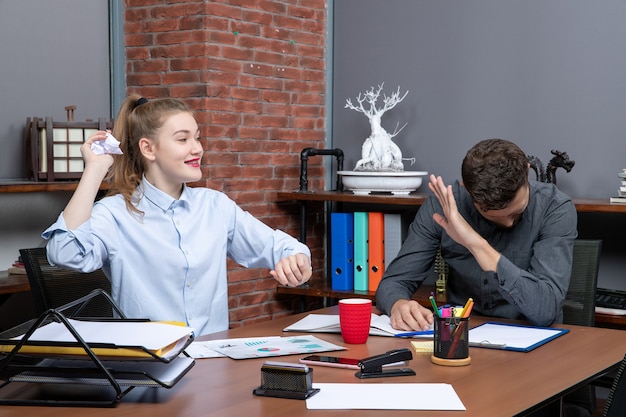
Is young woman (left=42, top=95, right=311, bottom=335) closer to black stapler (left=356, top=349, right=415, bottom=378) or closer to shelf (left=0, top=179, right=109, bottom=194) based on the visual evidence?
black stapler (left=356, top=349, right=415, bottom=378)

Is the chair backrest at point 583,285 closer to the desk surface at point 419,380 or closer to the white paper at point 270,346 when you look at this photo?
the desk surface at point 419,380

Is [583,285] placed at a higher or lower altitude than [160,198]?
lower

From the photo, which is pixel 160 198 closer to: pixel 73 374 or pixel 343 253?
pixel 73 374

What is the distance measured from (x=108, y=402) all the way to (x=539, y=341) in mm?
1078

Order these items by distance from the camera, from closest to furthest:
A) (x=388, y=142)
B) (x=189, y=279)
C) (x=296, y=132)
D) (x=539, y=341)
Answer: (x=539, y=341)
(x=189, y=279)
(x=388, y=142)
(x=296, y=132)

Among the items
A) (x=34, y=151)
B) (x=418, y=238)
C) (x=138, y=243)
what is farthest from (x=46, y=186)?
(x=418, y=238)

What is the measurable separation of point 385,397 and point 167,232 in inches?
38.8

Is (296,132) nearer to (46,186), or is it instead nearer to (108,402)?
(46,186)

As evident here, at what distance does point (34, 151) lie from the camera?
3.21 metres

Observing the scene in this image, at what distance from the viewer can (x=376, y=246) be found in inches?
151

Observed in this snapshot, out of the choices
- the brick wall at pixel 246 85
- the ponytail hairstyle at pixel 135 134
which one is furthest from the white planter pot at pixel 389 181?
the ponytail hairstyle at pixel 135 134

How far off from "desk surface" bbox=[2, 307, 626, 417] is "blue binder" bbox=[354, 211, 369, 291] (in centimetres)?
170

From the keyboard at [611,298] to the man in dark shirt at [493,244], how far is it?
0.82 meters

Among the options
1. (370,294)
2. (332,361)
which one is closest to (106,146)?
(332,361)
